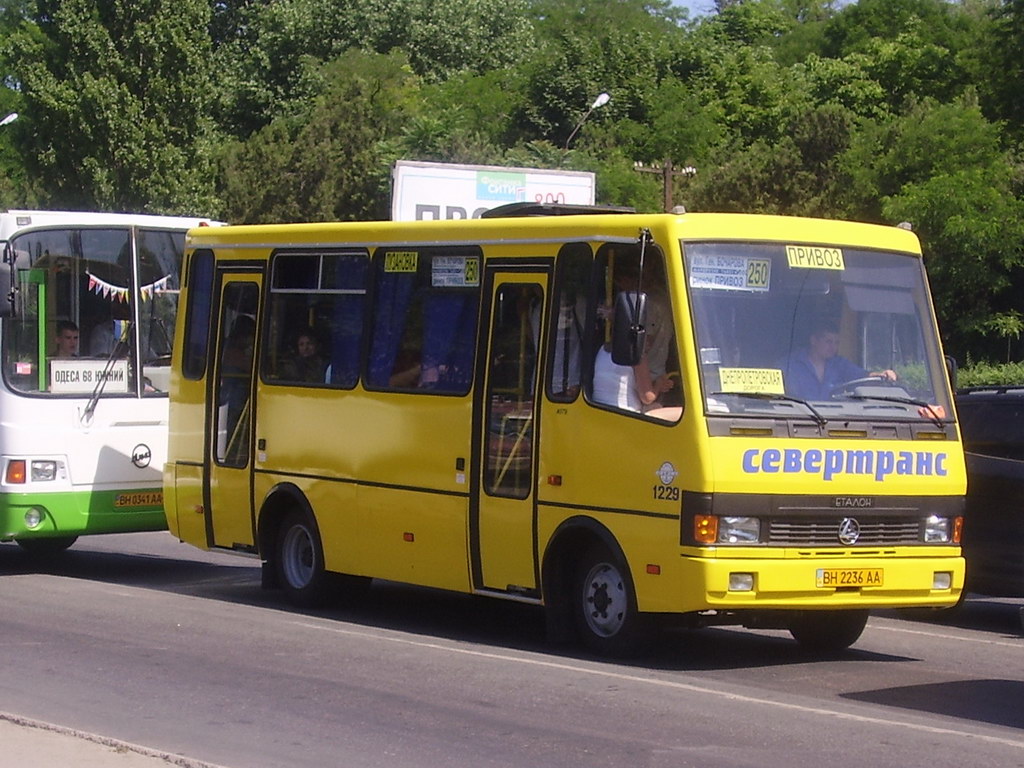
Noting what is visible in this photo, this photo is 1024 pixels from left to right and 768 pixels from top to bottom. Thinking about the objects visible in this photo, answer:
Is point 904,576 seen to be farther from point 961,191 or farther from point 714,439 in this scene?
point 961,191

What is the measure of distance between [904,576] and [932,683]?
2.19 ft

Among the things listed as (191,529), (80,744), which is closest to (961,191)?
(191,529)

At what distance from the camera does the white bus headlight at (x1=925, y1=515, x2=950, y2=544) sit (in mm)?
10328

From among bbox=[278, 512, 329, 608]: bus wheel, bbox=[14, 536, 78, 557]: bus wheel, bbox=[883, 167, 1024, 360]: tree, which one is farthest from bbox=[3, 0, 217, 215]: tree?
bbox=[278, 512, 329, 608]: bus wheel

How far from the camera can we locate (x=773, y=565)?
9734 mm

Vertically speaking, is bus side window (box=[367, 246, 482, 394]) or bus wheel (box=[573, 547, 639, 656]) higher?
bus side window (box=[367, 246, 482, 394])

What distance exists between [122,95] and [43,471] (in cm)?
3074

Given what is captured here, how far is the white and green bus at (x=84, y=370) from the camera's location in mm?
14453

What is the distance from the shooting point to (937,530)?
10.4 m

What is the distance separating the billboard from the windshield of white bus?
20313mm

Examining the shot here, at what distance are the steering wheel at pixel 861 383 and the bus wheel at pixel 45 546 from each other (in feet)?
29.0

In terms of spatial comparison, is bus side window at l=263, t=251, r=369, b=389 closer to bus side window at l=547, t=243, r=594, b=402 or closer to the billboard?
bus side window at l=547, t=243, r=594, b=402

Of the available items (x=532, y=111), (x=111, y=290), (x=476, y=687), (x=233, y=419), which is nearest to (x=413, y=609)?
(x=233, y=419)

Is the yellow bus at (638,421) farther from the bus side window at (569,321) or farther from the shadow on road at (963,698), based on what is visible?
the shadow on road at (963,698)
